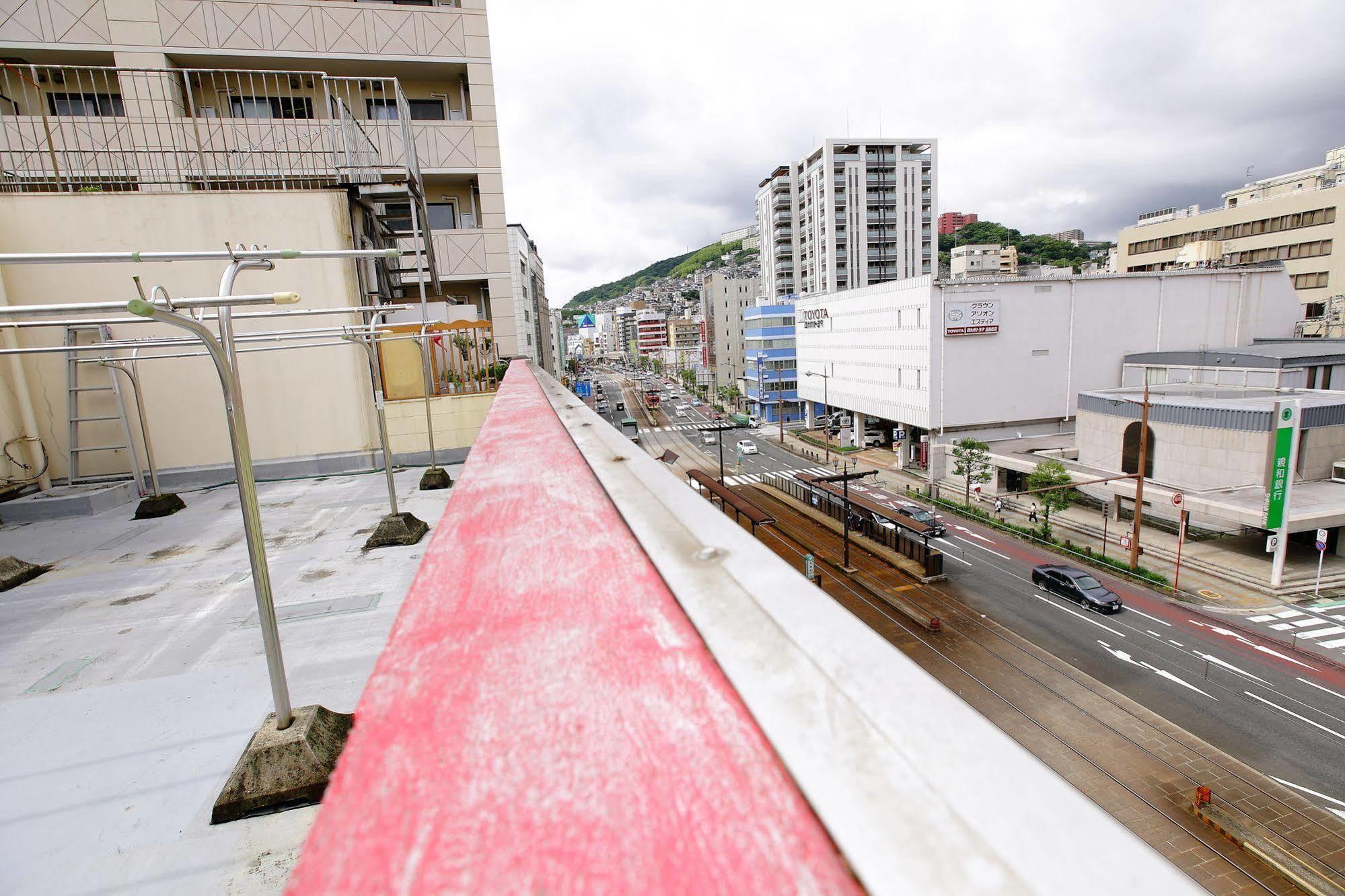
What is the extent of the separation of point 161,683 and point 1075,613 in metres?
18.2

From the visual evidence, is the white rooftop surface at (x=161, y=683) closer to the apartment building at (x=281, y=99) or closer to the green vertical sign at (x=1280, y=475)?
the apartment building at (x=281, y=99)

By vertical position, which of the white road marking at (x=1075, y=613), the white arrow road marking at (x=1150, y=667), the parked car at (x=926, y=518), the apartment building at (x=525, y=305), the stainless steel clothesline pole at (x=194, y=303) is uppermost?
the apartment building at (x=525, y=305)

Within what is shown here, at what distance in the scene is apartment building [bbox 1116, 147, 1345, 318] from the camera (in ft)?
111

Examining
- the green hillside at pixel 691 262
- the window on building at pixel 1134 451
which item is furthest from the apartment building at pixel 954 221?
the window on building at pixel 1134 451

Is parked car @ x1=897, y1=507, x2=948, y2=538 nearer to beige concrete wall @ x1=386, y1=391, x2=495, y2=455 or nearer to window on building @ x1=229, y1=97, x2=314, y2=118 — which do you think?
beige concrete wall @ x1=386, y1=391, x2=495, y2=455

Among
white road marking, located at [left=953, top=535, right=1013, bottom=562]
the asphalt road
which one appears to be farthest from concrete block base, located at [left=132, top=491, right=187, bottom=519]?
white road marking, located at [left=953, top=535, right=1013, bottom=562]

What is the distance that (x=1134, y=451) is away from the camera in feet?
72.5

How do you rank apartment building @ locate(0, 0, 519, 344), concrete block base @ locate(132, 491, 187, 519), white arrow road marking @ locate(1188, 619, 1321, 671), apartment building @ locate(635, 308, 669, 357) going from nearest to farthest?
concrete block base @ locate(132, 491, 187, 519) < apartment building @ locate(0, 0, 519, 344) < white arrow road marking @ locate(1188, 619, 1321, 671) < apartment building @ locate(635, 308, 669, 357)

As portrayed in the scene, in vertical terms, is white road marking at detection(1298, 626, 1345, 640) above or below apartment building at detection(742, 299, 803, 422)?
below

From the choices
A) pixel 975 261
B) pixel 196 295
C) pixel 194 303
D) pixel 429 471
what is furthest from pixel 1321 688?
pixel 975 261

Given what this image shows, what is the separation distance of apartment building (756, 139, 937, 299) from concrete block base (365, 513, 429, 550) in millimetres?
52844

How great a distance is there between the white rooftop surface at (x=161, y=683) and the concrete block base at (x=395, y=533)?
0.25 ft

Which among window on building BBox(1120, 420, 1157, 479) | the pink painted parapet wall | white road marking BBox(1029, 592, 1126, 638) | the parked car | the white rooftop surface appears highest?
the pink painted parapet wall

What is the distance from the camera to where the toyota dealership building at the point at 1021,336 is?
2802 centimetres
